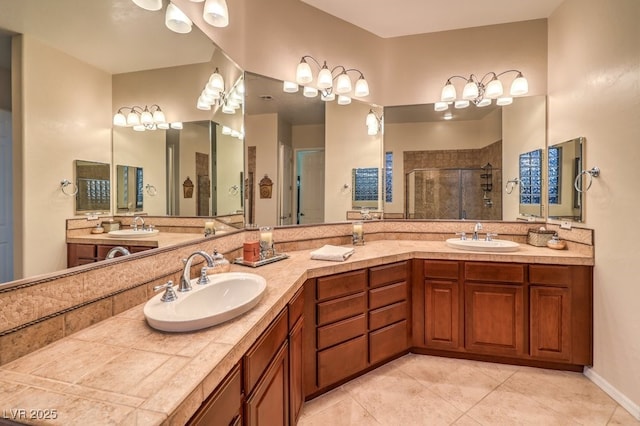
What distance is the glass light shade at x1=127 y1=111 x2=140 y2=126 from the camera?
1143 millimetres

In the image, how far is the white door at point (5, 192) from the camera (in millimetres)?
716

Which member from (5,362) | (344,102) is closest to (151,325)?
(5,362)

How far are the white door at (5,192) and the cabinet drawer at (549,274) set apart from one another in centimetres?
277

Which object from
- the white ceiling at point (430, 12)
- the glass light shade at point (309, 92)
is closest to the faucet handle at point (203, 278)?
the glass light shade at point (309, 92)

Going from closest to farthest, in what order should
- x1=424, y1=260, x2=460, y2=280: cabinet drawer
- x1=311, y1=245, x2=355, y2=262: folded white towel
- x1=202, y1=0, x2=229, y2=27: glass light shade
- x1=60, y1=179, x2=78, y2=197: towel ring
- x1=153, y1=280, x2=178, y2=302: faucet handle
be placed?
x1=60, y1=179, x2=78, y2=197: towel ring < x1=153, y1=280, x2=178, y2=302: faucet handle < x1=202, y1=0, x2=229, y2=27: glass light shade < x1=311, y1=245, x2=355, y2=262: folded white towel < x1=424, y1=260, x2=460, y2=280: cabinet drawer

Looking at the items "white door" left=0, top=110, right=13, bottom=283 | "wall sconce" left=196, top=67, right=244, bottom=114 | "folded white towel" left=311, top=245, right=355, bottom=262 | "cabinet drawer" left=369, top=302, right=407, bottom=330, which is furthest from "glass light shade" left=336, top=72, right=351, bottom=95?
"white door" left=0, top=110, right=13, bottom=283

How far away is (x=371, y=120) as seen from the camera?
9.29 feet

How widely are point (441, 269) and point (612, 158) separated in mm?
1296

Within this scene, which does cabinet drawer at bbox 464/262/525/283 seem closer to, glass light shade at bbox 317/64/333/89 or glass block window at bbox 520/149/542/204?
glass block window at bbox 520/149/542/204

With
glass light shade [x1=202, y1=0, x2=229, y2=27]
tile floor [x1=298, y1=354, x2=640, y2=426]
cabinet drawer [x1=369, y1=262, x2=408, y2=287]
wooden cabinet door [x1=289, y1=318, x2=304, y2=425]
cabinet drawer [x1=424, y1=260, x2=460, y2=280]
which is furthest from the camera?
cabinet drawer [x1=424, y1=260, x2=460, y2=280]

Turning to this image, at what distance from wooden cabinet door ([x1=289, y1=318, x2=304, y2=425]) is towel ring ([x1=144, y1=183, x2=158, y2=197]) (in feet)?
3.02

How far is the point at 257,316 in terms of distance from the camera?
42.1 inches

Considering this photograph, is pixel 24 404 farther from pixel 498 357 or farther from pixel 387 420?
pixel 498 357

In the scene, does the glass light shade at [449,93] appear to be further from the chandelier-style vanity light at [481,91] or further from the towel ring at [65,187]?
the towel ring at [65,187]
